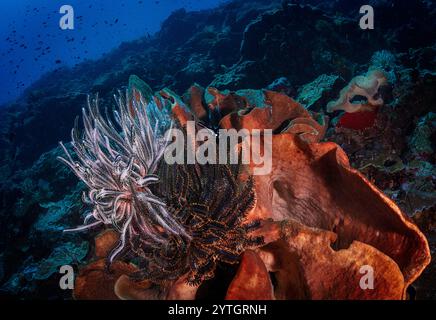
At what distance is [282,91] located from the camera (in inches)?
293

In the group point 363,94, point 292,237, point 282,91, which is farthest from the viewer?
point 282,91

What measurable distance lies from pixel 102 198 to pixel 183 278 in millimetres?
1004

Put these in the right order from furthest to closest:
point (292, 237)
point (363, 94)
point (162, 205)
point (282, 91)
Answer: point (282, 91) < point (363, 94) < point (292, 237) < point (162, 205)

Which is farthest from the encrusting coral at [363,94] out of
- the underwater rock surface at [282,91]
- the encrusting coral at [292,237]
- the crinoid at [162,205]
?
the crinoid at [162,205]

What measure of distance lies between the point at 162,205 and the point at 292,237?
114cm

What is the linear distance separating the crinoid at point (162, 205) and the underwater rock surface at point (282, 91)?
1.29 feet

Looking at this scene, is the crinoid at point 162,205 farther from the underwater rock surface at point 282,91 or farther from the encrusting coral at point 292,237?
the underwater rock surface at point 282,91

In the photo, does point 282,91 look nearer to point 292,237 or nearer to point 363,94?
point 363,94

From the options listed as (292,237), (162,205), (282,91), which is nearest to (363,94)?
(282,91)

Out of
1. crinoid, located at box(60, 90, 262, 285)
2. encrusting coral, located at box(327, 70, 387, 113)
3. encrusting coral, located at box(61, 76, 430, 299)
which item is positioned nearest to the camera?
encrusting coral, located at box(61, 76, 430, 299)

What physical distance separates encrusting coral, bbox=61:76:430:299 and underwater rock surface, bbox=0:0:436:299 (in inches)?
12.0

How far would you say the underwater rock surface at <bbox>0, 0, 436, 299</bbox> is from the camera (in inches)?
161

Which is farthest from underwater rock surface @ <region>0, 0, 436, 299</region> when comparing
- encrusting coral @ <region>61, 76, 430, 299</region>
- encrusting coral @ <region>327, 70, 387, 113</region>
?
encrusting coral @ <region>61, 76, 430, 299</region>

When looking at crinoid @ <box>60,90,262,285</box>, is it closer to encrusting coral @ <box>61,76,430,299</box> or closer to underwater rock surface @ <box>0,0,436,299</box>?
encrusting coral @ <box>61,76,430,299</box>
